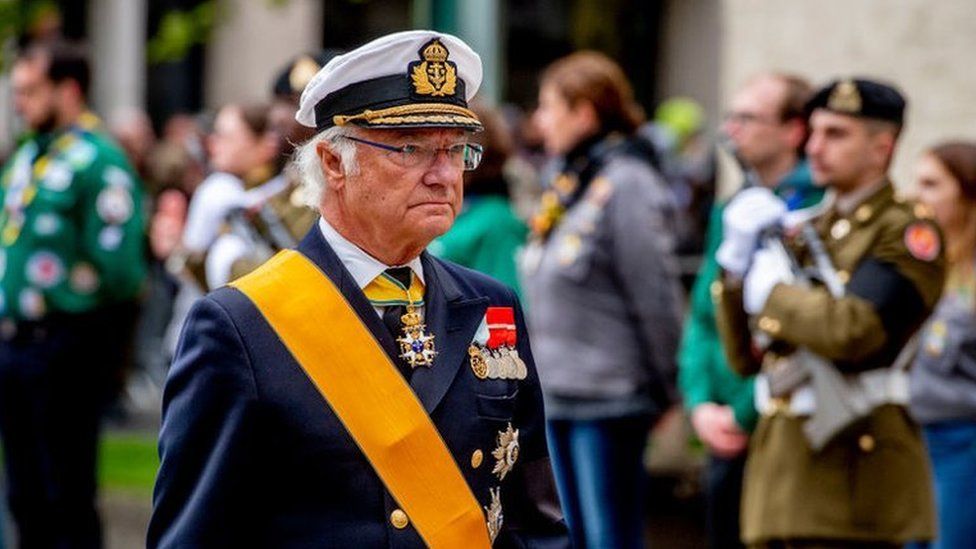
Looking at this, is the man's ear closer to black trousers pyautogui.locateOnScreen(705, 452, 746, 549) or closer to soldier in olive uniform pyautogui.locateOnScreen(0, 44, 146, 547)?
black trousers pyautogui.locateOnScreen(705, 452, 746, 549)

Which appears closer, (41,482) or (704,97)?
(41,482)

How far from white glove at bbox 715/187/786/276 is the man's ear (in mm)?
2643

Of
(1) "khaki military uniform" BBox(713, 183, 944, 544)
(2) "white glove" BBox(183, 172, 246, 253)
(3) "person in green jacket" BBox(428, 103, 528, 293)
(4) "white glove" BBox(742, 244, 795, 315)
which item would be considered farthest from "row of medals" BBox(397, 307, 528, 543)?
(3) "person in green jacket" BBox(428, 103, 528, 293)

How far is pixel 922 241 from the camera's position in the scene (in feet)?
19.9

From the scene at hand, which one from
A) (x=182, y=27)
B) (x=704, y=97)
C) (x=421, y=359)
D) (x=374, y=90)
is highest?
(x=374, y=90)

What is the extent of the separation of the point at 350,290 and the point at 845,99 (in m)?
2.82

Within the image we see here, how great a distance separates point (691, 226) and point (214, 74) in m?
10.3

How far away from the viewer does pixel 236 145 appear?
25.8ft

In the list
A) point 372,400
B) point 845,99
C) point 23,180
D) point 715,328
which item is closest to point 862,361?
point 845,99

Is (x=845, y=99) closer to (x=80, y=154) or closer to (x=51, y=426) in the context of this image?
(x=80, y=154)

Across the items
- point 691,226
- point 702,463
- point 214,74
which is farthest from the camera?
point 214,74

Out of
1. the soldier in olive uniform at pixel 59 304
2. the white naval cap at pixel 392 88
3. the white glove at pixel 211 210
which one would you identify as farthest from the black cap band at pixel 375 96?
the soldier in olive uniform at pixel 59 304

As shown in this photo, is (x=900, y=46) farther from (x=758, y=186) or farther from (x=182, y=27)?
(x=182, y=27)

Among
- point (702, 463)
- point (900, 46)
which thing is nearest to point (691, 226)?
point (702, 463)
